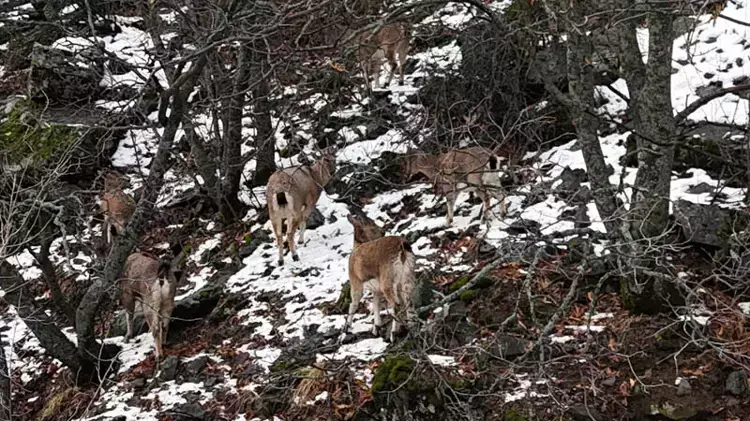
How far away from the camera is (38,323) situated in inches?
337

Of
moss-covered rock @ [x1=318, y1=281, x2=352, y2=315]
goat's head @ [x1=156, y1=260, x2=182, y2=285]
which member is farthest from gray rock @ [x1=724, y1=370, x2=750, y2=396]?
goat's head @ [x1=156, y1=260, x2=182, y2=285]

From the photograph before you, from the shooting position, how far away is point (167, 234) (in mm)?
12961

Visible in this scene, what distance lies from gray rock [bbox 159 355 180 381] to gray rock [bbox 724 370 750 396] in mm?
5796

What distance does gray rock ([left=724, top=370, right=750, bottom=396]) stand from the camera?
5.89 m

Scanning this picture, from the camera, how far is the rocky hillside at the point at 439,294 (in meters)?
6.09

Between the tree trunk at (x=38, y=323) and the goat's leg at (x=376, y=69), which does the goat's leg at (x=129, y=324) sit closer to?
the tree trunk at (x=38, y=323)

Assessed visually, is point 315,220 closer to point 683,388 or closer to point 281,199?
point 281,199

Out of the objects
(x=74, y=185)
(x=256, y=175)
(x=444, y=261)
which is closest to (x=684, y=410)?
(x=444, y=261)

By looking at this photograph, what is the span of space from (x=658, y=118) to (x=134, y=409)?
6190 millimetres

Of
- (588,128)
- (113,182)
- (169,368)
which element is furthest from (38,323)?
(588,128)

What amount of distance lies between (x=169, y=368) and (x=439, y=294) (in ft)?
13.0

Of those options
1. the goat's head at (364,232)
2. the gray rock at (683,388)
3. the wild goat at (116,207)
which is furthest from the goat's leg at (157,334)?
the gray rock at (683,388)

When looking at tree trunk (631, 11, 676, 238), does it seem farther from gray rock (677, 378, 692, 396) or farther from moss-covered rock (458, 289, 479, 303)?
moss-covered rock (458, 289, 479, 303)

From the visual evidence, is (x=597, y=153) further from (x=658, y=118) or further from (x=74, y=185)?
(x=74, y=185)
